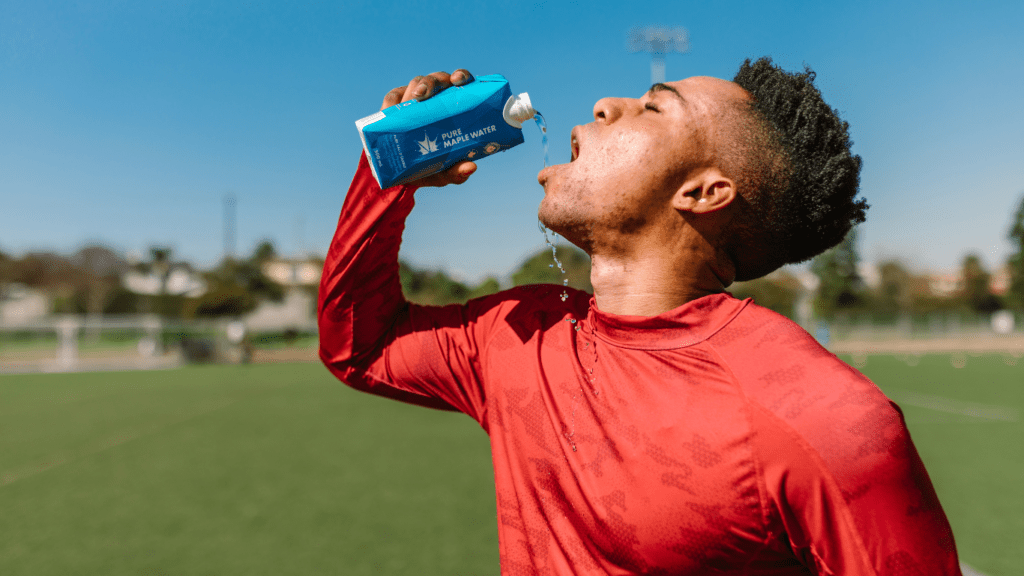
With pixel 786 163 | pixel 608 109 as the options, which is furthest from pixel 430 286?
pixel 786 163

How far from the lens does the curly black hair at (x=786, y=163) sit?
1392 millimetres

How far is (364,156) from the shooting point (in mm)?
1591

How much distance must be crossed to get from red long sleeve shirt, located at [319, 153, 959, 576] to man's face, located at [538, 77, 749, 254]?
22cm

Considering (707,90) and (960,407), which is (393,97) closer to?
(707,90)

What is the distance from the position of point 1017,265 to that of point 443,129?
50893mm

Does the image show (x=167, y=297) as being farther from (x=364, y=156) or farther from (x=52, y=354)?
(x=364, y=156)

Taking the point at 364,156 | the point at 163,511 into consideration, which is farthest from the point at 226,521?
the point at 364,156

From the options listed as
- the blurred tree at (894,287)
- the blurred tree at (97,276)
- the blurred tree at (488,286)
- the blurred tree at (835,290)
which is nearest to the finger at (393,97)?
the blurred tree at (488,286)

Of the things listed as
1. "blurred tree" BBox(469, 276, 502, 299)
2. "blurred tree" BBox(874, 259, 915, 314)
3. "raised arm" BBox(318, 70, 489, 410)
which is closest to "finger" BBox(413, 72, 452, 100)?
"raised arm" BBox(318, 70, 489, 410)

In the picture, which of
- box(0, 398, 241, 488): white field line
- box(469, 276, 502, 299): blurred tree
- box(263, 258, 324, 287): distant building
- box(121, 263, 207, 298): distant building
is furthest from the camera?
box(263, 258, 324, 287): distant building

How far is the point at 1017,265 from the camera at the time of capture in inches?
1623

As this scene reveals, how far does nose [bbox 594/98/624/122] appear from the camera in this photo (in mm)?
1445

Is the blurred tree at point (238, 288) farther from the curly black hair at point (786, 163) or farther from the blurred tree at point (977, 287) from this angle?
the blurred tree at point (977, 287)

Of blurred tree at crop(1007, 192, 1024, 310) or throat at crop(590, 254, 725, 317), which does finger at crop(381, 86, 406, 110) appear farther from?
blurred tree at crop(1007, 192, 1024, 310)
